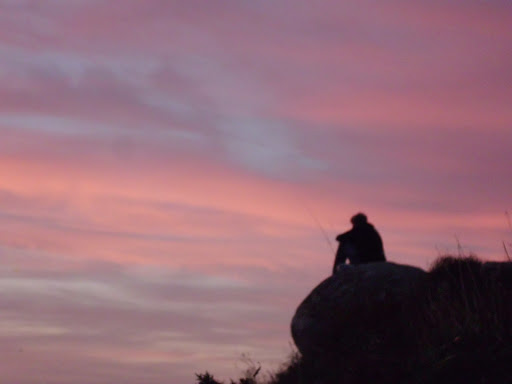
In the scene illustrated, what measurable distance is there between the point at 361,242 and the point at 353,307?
3.96 m

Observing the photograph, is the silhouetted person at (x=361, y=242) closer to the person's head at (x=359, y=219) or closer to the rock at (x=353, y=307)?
the person's head at (x=359, y=219)

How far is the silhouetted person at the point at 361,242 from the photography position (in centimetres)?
2084

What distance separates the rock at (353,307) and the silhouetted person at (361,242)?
9.08 feet

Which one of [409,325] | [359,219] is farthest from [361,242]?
[409,325]

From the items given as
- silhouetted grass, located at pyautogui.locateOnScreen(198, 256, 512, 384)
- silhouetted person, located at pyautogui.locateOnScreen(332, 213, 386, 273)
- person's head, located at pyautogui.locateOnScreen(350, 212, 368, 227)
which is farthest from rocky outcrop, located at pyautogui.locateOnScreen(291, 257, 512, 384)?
person's head, located at pyautogui.locateOnScreen(350, 212, 368, 227)

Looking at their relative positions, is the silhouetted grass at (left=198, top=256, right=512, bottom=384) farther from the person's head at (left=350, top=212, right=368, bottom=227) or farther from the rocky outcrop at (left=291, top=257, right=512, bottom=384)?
the person's head at (left=350, top=212, right=368, bottom=227)

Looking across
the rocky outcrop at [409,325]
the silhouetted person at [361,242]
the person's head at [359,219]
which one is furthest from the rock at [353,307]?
the person's head at [359,219]

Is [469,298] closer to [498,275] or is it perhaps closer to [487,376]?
[498,275]

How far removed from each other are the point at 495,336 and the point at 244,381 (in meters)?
5.98

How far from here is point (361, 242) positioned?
68.4 ft

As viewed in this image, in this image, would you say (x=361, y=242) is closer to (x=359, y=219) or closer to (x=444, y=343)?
(x=359, y=219)

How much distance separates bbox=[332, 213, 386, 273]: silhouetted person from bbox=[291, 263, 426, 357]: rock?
2.77m

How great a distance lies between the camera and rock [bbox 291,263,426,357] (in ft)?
54.2

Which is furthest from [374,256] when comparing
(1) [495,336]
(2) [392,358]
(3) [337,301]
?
(1) [495,336]
